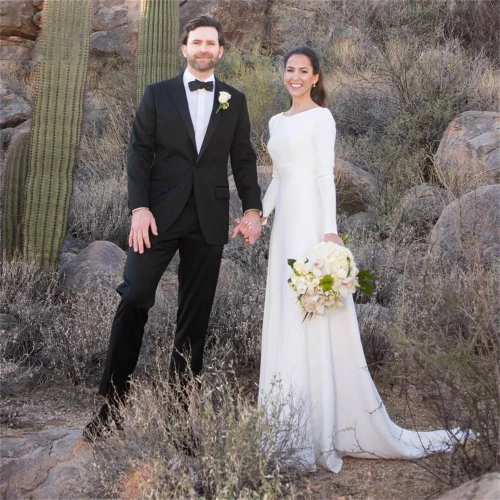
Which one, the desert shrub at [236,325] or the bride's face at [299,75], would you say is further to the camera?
the desert shrub at [236,325]

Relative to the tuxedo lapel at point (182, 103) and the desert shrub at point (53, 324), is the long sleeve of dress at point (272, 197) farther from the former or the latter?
the desert shrub at point (53, 324)

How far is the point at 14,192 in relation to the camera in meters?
7.01

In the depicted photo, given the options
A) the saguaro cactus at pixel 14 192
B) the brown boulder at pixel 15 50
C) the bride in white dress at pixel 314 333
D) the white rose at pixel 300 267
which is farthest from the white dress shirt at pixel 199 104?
the brown boulder at pixel 15 50

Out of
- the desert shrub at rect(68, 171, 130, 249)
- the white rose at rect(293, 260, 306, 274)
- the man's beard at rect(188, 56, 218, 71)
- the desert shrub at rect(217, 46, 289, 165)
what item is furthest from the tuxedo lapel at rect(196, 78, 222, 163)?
the desert shrub at rect(217, 46, 289, 165)

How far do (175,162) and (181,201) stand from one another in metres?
0.22

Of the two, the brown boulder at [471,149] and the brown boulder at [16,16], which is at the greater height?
the brown boulder at [16,16]

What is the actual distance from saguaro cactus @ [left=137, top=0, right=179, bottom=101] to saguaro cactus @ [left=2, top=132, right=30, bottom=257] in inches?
84.4

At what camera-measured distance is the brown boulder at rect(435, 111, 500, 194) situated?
8.35 metres

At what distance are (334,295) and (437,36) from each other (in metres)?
9.98

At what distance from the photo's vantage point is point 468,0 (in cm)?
1397

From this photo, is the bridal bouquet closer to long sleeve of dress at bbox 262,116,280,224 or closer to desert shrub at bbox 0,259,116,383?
long sleeve of dress at bbox 262,116,280,224

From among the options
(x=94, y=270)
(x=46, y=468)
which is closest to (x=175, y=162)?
(x=46, y=468)

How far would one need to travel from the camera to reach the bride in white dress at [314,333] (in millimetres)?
4004

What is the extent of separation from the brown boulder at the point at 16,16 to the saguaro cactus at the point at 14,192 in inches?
379
